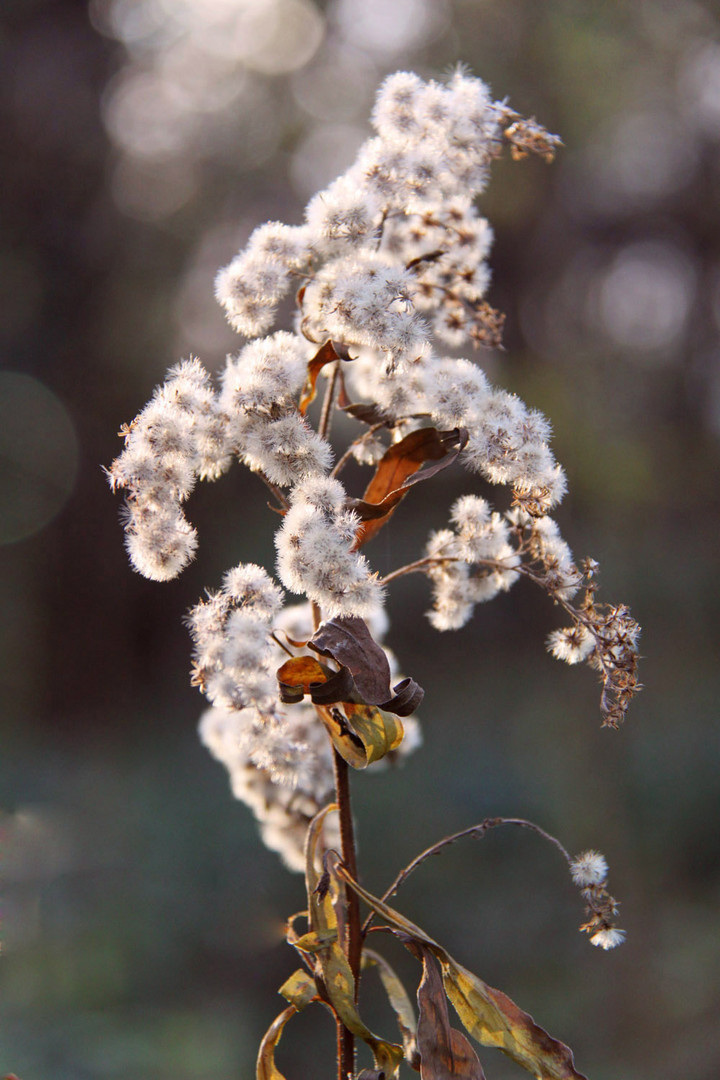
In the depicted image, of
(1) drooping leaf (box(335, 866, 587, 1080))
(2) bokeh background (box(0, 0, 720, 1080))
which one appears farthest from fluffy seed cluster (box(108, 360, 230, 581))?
(2) bokeh background (box(0, 0, 720, 1080))

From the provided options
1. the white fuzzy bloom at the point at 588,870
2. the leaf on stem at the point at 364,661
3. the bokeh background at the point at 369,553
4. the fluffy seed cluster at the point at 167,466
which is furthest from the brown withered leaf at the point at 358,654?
the bokeh background at the point at 369,553

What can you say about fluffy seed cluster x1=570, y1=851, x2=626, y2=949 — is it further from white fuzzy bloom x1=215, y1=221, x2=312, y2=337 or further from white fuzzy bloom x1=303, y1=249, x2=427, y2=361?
white fuzzy bloom x1=215, y1=221, x2=312, y2=337

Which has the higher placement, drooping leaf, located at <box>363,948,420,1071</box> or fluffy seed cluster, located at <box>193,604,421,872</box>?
fluffy seed cluster, located at <box>193,604,421,872</box>

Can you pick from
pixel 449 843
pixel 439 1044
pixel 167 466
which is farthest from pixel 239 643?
pixel 439 1044

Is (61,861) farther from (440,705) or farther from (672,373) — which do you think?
(672,373)

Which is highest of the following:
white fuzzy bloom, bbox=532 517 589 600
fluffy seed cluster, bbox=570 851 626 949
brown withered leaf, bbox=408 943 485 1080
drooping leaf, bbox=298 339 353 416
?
drooping leaf, bbox=298 339 353 416

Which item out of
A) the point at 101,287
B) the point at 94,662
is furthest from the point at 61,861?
the point at 101,287
